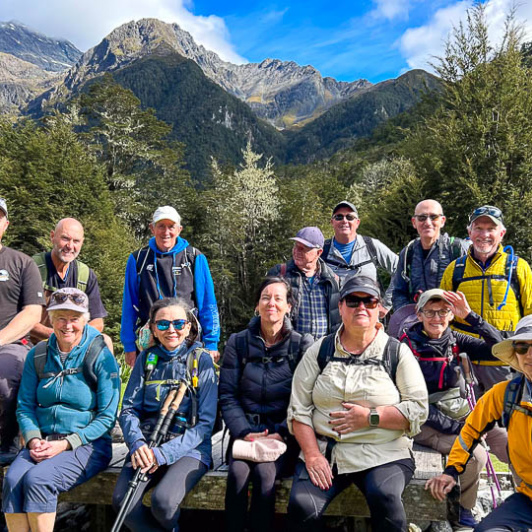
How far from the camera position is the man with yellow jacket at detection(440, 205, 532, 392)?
4.07 meters

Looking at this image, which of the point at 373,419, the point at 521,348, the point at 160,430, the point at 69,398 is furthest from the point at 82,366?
the point at 521,348

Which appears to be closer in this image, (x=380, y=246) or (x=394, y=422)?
(x=394, y=422)

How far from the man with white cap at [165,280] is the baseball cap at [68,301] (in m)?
1.06

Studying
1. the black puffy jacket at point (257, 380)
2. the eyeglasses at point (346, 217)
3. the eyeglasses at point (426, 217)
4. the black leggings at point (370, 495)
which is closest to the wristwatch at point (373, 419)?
the black leggings at point (370, 495)

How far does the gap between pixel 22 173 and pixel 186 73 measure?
470ft

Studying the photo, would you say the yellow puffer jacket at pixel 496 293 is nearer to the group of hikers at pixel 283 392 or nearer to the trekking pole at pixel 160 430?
the group of hikers at pixel 283 392

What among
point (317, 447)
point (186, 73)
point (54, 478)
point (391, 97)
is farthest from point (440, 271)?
point (391, 97)

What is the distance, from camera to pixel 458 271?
14.2 ft

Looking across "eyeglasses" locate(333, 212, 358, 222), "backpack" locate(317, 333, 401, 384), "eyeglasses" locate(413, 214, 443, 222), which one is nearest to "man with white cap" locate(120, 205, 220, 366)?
"eyeglasses" locate(333, 212, 358, 222)

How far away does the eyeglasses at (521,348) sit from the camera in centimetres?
265

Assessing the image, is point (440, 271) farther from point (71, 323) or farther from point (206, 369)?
point (71, 323)

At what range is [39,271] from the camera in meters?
4.17

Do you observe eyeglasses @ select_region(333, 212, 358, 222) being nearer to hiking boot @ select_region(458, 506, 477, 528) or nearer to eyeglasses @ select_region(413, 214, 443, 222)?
eyeglasses @ select_region(413, 214, 443, 222)

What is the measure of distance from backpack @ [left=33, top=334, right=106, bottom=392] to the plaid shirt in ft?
6.12
